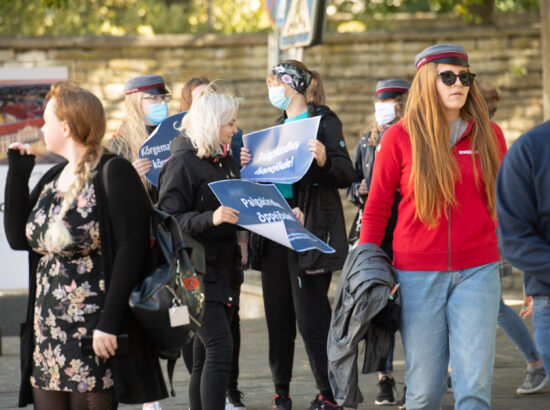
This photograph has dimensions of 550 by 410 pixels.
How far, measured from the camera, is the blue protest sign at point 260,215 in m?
4.91

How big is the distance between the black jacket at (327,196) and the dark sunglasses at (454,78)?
1443 mm

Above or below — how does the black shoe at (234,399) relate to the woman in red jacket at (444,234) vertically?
below

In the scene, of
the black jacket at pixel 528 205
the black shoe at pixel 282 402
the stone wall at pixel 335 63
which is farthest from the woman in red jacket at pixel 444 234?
the stone wall at pixel 335 63

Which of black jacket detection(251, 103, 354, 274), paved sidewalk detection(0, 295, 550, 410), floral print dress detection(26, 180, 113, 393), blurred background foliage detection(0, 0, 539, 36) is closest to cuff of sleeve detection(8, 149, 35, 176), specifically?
floral print dress detection(26, 180, 113, 393)

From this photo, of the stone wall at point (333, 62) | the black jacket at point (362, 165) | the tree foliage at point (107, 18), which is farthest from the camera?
the tree foliage at point (107, 18)

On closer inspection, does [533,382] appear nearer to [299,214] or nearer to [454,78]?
[299,214]

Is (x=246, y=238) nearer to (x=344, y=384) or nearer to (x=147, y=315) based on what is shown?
(x=344, y=384)

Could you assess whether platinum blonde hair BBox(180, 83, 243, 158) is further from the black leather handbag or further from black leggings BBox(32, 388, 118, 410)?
black leggings BBox(32, 388, 118, 410)

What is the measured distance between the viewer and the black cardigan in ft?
11.9

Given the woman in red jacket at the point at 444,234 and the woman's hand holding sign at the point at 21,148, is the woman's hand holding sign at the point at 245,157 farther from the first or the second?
the woman's hand holding sign at the point at 21,148

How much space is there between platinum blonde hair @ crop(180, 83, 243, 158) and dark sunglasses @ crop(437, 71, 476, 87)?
1359mm

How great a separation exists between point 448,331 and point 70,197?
70.9 inches

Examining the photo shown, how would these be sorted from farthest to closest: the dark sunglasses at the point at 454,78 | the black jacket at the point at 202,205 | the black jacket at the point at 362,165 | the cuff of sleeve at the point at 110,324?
the black jacket at the point at 362,165 < the black jacket at the point at 202,205 < the dark sunglasses at the point at 454,78 < the cuff of sleeve at the point at 110,324

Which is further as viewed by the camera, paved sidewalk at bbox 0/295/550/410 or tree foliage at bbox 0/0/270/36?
tree foliage at bbox 0/0/270/36
